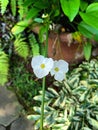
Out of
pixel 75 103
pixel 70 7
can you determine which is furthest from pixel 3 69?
pixel 70 7

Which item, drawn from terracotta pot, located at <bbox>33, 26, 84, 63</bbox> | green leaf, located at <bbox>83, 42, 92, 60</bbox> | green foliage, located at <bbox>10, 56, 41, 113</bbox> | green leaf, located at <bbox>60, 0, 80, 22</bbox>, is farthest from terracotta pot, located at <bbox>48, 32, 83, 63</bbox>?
green leaf, located at <bbox>60, 0, 80, 22</bbox>

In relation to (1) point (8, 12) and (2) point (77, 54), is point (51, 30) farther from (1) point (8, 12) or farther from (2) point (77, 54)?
(1) point (8, 12)

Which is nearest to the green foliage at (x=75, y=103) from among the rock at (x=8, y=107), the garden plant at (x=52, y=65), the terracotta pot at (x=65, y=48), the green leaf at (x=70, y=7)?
the garden plant at (x=52, y=65)

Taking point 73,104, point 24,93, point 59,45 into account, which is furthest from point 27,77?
point 73,104

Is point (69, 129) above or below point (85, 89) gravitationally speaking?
below

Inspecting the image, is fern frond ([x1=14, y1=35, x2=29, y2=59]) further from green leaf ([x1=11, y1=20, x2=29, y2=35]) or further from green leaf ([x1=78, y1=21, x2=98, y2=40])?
green leaf ([x1=78, y1=21, x2=98, y2=40])
